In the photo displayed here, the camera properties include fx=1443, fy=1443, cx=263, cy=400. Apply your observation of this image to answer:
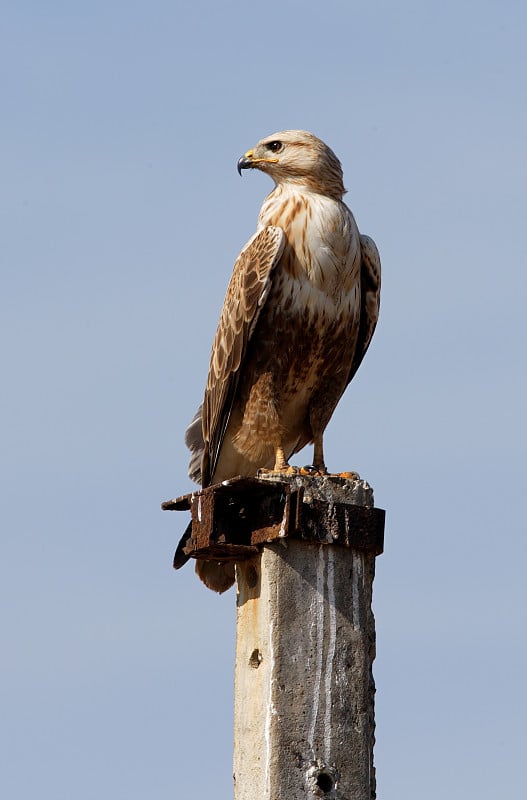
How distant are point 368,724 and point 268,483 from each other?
3.33 ft

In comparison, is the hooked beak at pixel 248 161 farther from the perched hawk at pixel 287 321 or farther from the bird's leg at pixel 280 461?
the bird's leg at pixel 280 461

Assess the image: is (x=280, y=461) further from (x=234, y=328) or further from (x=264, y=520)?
(x=264, y=520)

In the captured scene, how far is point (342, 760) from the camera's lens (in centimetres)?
537

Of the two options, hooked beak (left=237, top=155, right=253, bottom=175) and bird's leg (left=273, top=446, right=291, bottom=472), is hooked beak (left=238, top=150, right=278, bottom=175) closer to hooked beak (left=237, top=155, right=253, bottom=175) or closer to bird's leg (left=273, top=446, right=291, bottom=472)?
hooked beak (left=237, top=155, right=253, bottom=175)

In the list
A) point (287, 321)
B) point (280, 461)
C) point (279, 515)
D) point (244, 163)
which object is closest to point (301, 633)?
point (279, 515)

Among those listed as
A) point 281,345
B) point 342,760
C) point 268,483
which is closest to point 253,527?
point 268,483

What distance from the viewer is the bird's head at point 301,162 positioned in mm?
8234


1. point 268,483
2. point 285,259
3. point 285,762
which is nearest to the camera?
point 285,762

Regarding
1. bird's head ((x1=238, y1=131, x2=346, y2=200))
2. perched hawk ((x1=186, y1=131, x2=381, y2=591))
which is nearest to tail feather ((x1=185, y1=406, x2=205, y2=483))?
perched hawk ((x1=186, y1=131, x2=381, y2=591))

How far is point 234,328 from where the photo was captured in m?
7.99

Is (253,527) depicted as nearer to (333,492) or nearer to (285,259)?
(333,492)

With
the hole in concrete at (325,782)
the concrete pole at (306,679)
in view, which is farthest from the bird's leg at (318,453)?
the hole in concrete at (325,782)

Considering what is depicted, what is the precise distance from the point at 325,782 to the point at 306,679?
0.38m

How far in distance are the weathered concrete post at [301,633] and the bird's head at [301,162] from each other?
109 inches
